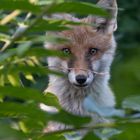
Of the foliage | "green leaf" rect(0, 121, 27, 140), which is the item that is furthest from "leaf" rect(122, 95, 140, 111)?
"green leaf" rect(0, 121, 27, 140)

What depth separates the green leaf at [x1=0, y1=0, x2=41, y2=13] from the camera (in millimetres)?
1287

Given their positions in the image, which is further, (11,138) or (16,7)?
(16,7)

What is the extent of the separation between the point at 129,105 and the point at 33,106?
203 millimetres

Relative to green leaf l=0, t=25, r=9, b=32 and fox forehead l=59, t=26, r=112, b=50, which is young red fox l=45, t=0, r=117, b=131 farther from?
green leaf l=0, t=25, r=9, b=32

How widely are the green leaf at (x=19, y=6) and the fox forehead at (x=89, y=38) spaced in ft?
15.5

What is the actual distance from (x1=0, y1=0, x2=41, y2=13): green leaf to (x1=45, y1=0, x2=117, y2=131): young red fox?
13.9ft

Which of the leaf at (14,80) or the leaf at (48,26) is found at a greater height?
the leaf at (48,26)

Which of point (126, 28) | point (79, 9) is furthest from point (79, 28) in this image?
point (79, 9)

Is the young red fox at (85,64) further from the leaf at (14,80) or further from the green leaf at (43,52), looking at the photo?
the green leaf at (43,52)

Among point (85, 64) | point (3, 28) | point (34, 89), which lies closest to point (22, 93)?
point (34, 89)

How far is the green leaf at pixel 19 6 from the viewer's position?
50.7 inches

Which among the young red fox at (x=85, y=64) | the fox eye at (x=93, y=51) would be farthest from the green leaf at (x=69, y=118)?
the fox eye at (x=93, y=51)

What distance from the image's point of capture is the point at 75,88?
619cm

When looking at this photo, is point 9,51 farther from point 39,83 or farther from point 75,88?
point 39,83
